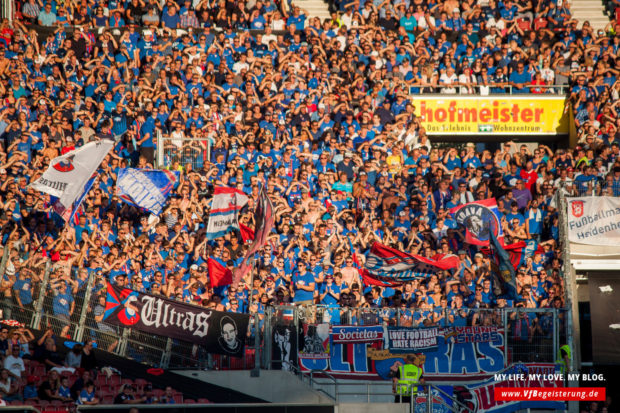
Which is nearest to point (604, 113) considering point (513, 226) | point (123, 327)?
point (513, 226)

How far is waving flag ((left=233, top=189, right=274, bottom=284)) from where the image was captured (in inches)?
712

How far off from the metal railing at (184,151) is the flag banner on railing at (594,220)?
25.5 feet

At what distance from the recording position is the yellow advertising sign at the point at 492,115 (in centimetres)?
2491

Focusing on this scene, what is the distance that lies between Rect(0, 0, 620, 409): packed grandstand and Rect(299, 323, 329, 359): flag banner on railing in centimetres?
24

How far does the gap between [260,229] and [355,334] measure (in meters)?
2.90

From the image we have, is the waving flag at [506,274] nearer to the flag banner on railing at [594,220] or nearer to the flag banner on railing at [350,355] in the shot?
the flag banner on railing at [594,220]

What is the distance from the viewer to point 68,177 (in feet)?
61.0

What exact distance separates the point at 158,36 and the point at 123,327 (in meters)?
9.87

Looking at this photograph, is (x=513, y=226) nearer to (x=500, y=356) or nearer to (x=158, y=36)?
(x=500, y=356)

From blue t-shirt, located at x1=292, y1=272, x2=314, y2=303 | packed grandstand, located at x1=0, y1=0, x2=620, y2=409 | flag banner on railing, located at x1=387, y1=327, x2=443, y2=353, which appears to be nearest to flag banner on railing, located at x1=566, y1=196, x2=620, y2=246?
packed grandstand, located at x1=0, y1=0, x2=620, y2=409

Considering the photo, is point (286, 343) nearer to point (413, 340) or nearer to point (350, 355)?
point (350, 355)

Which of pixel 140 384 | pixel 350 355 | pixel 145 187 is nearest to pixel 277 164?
pixel 145 187

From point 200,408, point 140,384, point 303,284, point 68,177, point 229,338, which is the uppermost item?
point 68,177

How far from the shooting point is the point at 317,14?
27438mm
